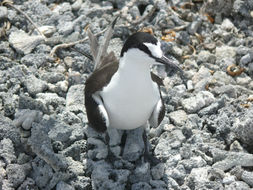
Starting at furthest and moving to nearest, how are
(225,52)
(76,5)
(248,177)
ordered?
(76,5) → (225,52) → (248,177)

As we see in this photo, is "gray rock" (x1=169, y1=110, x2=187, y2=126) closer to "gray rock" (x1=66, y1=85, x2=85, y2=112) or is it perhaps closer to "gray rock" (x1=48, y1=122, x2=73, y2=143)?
"gray rock" (x1=66, y1=85, x2=85, y2=112)

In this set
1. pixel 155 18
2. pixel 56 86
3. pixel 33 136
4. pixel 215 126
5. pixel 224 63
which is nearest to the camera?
pixel 33 136

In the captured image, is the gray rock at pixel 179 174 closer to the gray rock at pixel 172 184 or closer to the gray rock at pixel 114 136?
the gray rock at pixel 172 184

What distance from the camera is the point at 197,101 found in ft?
18.0

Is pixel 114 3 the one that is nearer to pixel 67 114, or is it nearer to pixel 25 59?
pixel 25 59

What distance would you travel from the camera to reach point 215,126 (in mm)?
5254

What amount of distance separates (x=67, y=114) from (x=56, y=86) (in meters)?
0.50

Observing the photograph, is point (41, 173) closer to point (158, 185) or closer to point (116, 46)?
point (158, 185)

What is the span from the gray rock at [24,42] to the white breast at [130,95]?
1557 mm

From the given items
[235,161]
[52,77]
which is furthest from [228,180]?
[52,77]

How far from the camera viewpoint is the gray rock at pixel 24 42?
600 centimetres

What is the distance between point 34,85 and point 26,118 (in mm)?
551

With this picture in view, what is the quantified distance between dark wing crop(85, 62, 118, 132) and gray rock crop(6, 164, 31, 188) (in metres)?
0.82

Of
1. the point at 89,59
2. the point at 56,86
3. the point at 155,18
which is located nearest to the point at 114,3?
the point at 155,18
